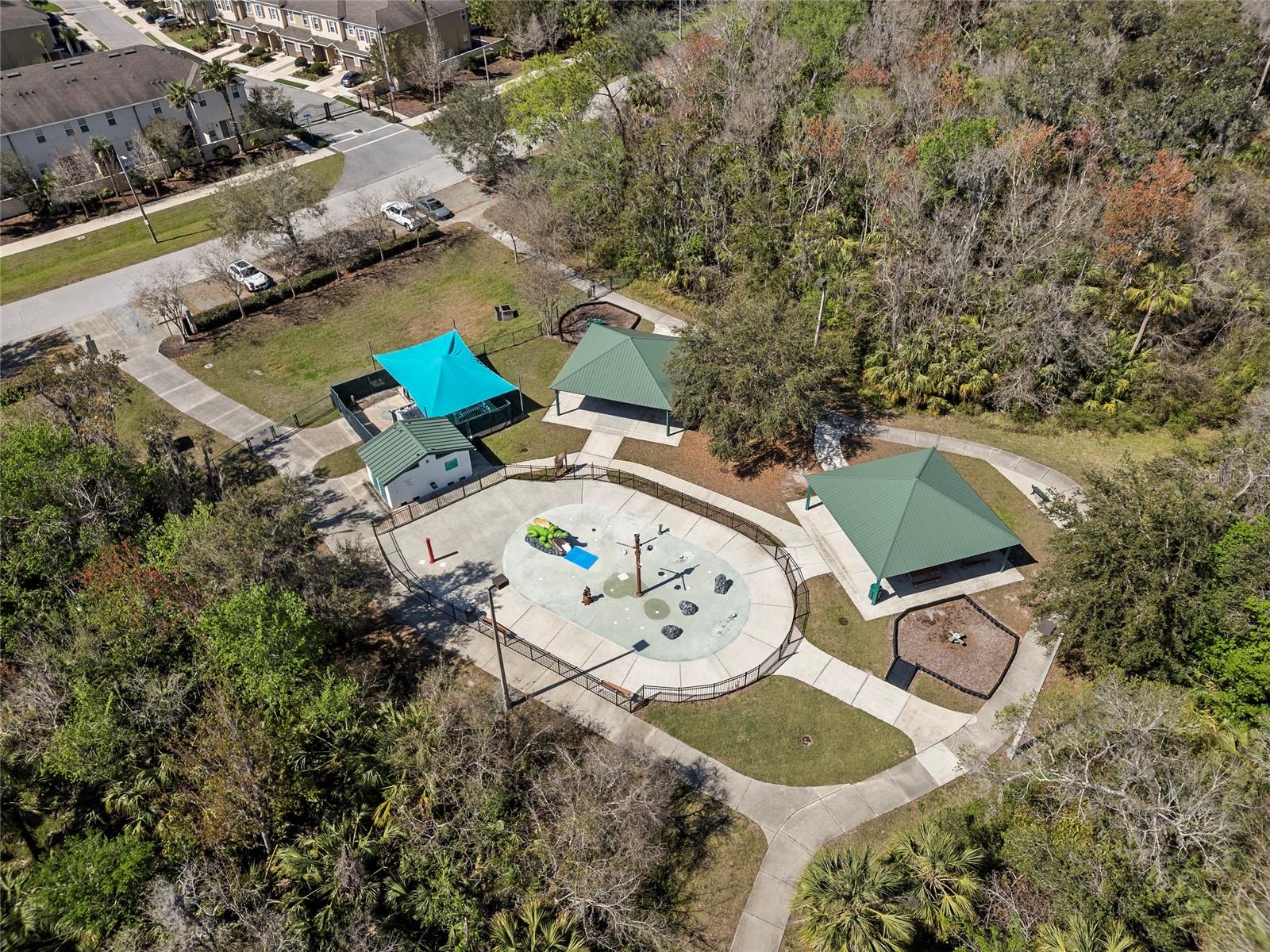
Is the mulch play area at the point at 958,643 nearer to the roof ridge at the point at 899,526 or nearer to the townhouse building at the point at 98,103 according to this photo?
the roof ridge at the point at 899,526

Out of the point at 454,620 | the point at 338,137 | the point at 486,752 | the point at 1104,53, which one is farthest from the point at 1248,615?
the point at 338,137

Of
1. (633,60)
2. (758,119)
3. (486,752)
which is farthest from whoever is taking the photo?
(633,60)

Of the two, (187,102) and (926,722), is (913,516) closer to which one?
(926,722)

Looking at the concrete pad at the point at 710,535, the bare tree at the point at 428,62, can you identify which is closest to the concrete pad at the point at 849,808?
the concrete pad at the point at 710,535

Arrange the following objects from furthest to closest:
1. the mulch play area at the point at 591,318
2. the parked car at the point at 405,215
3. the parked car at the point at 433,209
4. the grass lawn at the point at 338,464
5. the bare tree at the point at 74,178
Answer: the parked car at the point at 433,209 → the bare tree at the point at 74,178 → the parked car at the point at 405,215 → the mulch play area at the point at 591,318 → the grass lawn at the point at 338,464

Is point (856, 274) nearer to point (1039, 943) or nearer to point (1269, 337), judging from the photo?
point (1269, 337)

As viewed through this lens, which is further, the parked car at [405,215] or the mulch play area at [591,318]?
the parked car at [405,215]
